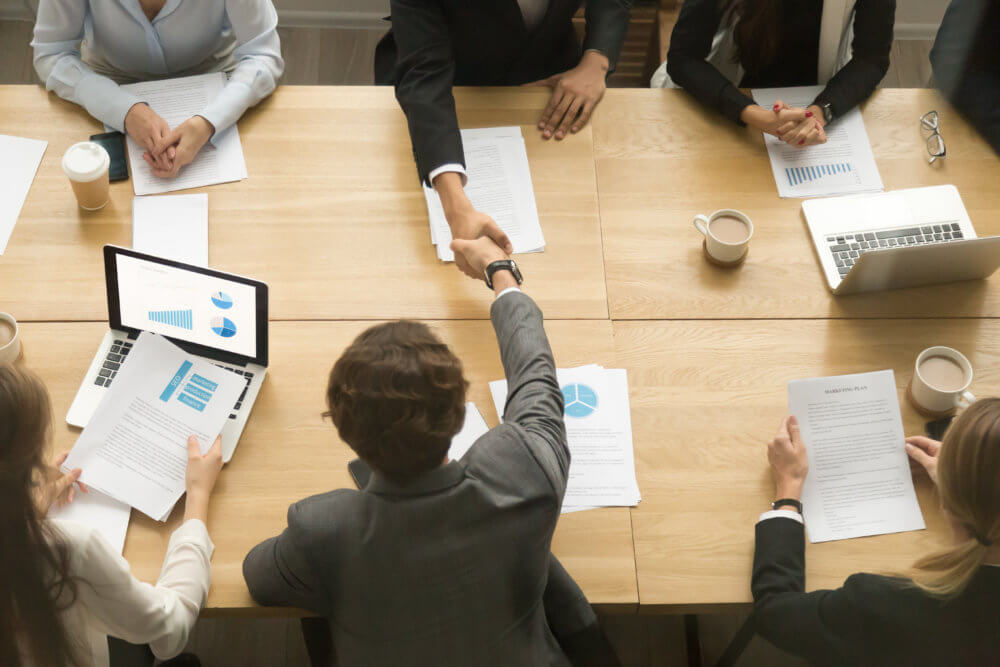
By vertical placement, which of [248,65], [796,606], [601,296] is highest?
[248,65]

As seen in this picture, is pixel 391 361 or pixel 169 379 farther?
pixel 169 379

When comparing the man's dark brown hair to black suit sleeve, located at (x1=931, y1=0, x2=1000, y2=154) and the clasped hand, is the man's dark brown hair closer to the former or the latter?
the clasped hand

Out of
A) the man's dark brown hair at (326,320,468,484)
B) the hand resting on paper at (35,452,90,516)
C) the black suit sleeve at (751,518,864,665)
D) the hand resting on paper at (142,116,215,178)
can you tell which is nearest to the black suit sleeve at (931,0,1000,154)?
the black suit sleeve at (751,518,864,665)

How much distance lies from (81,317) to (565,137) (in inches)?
43.4

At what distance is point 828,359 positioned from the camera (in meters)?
1.67

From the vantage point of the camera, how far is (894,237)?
179 centimetres

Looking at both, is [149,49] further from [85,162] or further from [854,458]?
[854,458]

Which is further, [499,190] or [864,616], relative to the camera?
[499,190]

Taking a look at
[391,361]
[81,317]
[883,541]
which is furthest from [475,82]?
[883,541]

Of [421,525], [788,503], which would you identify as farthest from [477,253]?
[788,503]

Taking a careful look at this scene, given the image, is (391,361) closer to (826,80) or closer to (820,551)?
(820,551)

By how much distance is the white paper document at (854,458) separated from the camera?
1487mm

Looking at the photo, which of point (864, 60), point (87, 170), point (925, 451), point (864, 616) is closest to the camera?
point (864, 616)

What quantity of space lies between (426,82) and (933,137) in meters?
1.17
